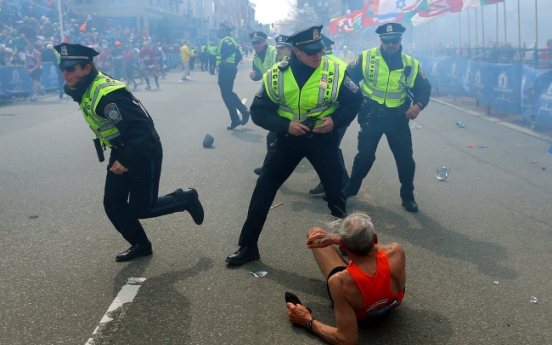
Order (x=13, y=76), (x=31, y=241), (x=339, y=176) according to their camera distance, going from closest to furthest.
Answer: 1. (x=339, y=176)
2. (x=31, y=241)
3. (x=13, y=76)

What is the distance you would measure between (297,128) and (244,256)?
111cm

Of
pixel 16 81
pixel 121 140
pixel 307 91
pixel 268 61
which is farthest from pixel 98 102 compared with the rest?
Result: pixel 16 81

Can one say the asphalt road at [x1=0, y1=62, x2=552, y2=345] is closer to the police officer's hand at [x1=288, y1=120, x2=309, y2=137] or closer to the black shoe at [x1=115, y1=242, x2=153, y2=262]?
the black shoe at [x1=115, y1=242, x2=153, y2=262]

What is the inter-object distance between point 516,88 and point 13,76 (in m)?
14.3

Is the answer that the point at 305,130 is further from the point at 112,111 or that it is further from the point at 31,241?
the point at 31,241

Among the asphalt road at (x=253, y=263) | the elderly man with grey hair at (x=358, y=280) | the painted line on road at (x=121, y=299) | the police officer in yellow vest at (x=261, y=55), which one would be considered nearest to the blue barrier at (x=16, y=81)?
the asphalt road at (x=253, y=263)

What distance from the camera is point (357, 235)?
324 centimetres

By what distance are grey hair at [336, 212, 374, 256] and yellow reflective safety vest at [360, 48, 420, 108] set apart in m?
2.97

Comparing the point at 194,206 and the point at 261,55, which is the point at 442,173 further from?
the point at 194,206

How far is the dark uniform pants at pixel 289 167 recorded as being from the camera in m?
4.45

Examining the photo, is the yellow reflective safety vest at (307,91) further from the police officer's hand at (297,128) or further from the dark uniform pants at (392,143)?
the dark uniform pants at (392,143)

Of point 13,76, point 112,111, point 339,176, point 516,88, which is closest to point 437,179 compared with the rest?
point 339,176

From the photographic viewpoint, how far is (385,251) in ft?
11.5

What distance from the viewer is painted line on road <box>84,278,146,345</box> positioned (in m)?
3.52
